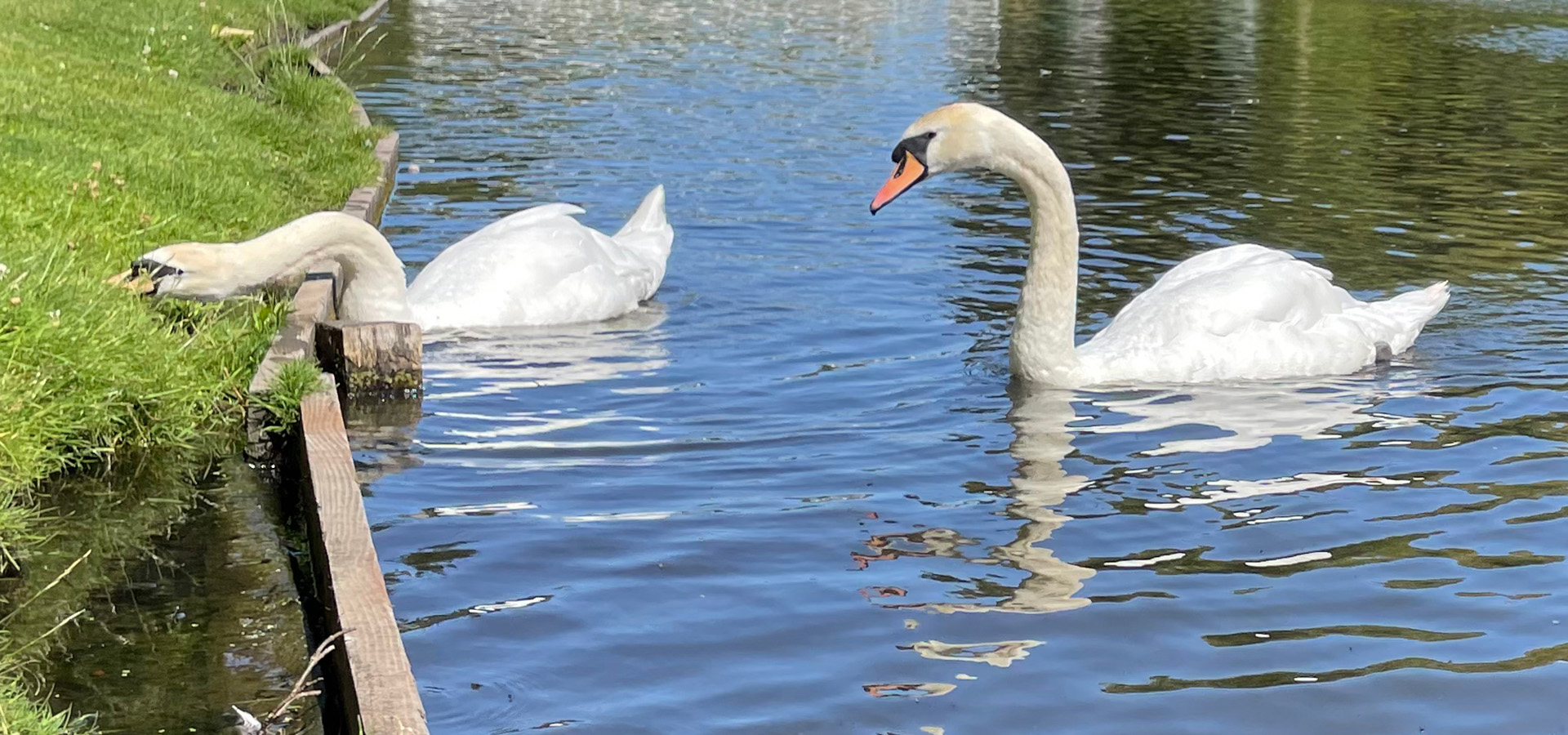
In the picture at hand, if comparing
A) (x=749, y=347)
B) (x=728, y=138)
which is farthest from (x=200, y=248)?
(x=728, y=138)

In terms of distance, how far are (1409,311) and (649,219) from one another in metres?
4.08

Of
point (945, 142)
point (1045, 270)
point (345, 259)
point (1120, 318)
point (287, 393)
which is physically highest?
point (945, 142)

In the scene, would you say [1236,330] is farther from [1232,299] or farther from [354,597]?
[354,597]

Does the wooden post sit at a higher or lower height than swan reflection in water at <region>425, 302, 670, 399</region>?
higher

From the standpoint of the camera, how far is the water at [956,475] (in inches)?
188

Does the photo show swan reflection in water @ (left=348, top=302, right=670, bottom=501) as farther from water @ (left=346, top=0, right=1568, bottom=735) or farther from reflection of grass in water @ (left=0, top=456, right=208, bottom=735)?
reflection of grass in water @ (left=0, top=456, right=208, bottom=735)

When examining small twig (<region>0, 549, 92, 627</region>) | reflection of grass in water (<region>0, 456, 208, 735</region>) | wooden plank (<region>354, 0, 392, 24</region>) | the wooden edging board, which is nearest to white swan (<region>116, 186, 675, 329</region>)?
the wooden edging board

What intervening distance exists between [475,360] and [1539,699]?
499 cm

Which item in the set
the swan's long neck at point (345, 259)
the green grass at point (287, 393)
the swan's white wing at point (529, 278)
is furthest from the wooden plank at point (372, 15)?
the green grass at point (287, 393)

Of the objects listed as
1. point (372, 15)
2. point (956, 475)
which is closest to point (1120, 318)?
point (956, 475)

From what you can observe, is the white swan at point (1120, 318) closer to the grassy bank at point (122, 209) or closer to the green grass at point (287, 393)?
the green grass at point (287, 393)

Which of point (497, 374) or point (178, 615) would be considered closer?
point (178, 615)

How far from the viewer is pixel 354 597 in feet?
13.9

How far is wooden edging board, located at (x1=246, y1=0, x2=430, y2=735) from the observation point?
3.73 metres
